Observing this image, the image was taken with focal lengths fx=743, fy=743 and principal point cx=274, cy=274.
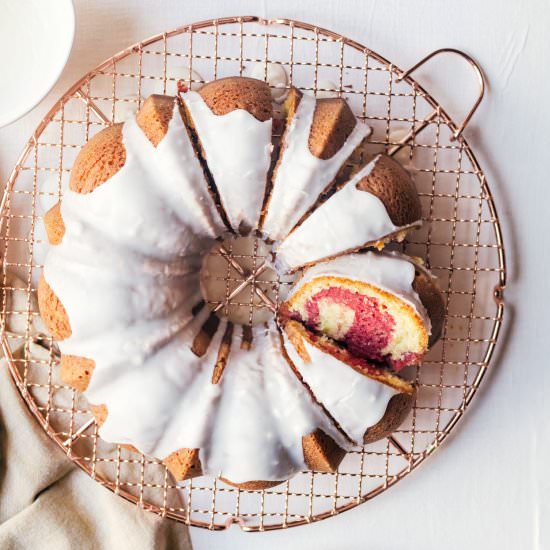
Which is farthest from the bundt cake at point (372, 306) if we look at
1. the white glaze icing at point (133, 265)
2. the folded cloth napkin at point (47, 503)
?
the folded cloth napkin at point (47, 503)

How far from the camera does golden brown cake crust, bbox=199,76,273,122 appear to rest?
5.20ft

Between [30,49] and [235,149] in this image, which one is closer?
[235,149]

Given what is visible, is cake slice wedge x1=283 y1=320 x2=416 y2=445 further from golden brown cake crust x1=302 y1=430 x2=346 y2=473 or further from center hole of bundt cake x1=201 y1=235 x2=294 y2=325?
center hole of bundt cake x1=201 y1=235 x2=294 y2=325

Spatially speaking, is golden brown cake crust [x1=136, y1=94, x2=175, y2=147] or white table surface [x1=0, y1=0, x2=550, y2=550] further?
white table surface [x1=0, y1=0, x2=550, y2=550]

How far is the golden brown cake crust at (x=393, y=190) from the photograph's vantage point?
1600mm

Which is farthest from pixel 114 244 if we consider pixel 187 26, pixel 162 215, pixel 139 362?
pixel 187 26

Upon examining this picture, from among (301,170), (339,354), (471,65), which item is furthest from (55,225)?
(471,65)

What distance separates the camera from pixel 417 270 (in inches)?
65.2

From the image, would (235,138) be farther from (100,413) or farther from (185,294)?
(100,413)

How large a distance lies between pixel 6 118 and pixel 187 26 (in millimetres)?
488

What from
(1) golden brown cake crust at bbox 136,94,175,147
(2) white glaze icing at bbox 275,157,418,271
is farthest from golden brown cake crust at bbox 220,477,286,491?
(1) golden brown cake crust at bbox 136,94,175,147

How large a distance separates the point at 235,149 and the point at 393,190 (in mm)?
353

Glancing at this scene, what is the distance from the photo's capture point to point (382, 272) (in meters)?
1.60

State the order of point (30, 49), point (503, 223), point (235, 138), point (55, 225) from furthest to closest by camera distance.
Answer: point (503, 223) → point (30, 49) → point (55, 225) → point (235, 138)
